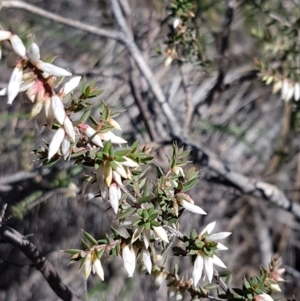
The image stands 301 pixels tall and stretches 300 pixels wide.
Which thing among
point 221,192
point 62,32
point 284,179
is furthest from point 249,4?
point 62,32

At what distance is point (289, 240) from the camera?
2.89 meters

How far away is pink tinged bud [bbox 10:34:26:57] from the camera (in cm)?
77

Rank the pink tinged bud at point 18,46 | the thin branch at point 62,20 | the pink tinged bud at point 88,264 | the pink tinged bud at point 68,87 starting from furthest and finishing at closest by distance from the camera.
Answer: the thin branch at point 62,20
the pink tinged bud at point 88,264
the pink tinged bud at point 68,87
the pink tinged bud at point 18,46

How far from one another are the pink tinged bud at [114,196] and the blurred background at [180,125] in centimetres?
85

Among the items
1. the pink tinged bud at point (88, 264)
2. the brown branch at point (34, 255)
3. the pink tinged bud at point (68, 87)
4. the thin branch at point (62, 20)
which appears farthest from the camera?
the thin branch at point (62, 20)

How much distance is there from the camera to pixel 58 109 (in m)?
0.82

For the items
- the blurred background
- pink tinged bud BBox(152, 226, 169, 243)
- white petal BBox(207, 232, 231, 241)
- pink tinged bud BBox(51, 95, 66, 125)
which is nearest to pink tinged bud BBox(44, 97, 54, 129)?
pink tinged bud BBox(51, 95, 66, 125)

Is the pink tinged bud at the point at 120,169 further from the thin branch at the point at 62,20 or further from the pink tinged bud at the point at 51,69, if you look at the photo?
the thin branch at the point at 62,20

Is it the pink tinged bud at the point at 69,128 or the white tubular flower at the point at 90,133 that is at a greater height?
the pink tinged bud at the point at 69,128

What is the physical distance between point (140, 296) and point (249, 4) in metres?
1.33

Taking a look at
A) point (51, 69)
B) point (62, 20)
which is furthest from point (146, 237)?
point (62, 20)

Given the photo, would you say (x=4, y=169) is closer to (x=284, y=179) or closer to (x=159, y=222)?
(x=284, y=179)

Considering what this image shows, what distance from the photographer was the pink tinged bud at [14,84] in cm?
78

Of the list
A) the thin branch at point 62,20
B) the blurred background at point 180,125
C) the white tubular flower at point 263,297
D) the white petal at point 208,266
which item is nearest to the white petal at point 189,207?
the white petal at point 208,266
